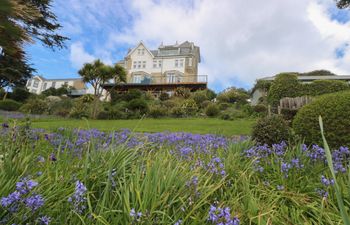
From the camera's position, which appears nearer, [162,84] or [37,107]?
[37,107]

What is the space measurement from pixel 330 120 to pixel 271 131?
41.6 inches

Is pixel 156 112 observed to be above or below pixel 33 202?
above

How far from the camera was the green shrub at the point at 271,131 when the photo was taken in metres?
4.62

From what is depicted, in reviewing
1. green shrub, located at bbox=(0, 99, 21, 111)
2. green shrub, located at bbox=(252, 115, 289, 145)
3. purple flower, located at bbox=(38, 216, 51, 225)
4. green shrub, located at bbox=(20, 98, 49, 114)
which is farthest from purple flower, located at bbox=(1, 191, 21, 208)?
green shrub, located at bbox=(0, 99, 21, 111)

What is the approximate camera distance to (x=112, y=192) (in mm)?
1847

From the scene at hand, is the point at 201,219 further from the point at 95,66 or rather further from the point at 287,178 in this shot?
the point at 95,66

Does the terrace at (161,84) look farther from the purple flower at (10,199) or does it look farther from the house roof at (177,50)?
the purple flower at (10,199)

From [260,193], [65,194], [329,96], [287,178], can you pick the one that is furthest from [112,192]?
[329,96]

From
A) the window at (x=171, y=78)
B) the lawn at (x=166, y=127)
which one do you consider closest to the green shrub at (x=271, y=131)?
the lawn at (x=166, y=127)

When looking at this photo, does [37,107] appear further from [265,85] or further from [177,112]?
[265,85]

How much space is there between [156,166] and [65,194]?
728 millimetres

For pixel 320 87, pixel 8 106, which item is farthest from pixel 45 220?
pixel 8 106

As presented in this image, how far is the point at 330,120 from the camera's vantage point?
425 centimetres

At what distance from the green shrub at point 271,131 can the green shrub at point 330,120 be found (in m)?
0.33
